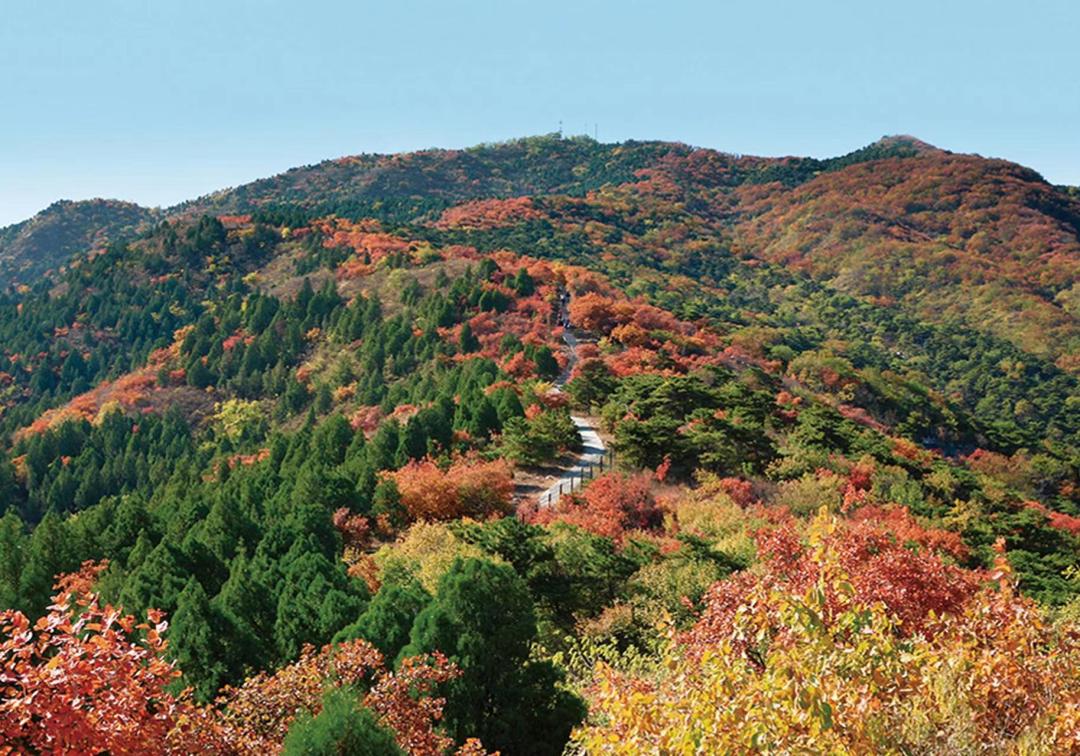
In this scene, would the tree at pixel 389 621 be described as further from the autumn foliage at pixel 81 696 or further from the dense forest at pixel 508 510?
the autumn foliage at pixel 81 696

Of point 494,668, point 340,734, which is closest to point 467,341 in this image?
point 494,668

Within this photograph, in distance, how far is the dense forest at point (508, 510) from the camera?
8.80 m

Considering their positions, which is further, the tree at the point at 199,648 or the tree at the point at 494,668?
the tree at the point at 199,648

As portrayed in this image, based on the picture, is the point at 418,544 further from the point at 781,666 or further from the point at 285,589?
the point at 781,666

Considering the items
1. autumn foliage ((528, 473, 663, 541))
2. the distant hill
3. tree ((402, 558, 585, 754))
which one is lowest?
autumn foliage ((528, 473, 663, 541))

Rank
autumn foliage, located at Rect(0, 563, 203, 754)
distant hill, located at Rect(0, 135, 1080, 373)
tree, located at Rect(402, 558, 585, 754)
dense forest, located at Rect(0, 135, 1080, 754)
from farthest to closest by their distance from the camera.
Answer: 1. distant hill, located at Rect(0, 135, 1080, 373)
2. tree, located at Rect(402, 558, 585, 754)
3. dense forest, located at Rect(0, 135, 1080, 754)
4. autumn foliage, located at Rect(0, 563, 203, 754)

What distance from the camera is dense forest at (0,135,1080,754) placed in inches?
347

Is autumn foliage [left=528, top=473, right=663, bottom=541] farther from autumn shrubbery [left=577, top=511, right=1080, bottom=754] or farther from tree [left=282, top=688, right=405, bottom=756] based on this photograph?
autumn shrubbery [left=577, top=511, right=1080, bottom=754]

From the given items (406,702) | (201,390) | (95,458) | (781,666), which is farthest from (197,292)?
(781,666)

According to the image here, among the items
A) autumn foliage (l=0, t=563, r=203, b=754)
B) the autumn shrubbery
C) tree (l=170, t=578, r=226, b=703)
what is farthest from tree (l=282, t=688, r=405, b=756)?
tree (l=170, t=578, r=226, b=703)

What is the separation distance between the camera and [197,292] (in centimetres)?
10481

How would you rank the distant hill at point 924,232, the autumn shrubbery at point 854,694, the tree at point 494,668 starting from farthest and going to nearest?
the distant hill at point 924,232, the tree at point 494,668, the autumn shrubbery at point 854,694

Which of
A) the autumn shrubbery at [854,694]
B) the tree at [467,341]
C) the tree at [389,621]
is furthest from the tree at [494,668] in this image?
the tree at [467,341]

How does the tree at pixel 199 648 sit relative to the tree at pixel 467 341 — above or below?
below
